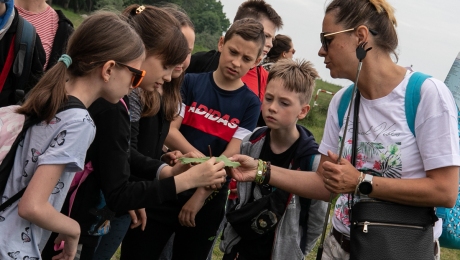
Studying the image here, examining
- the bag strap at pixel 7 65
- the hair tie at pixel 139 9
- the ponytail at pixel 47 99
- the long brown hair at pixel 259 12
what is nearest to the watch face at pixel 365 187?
the ponytail at pixel 47 99

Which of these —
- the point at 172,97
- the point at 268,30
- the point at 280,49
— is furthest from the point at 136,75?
the point at 280,49

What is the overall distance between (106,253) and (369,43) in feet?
6.86

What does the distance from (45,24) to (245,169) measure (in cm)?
219

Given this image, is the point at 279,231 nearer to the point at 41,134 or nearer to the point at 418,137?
the point at 418,137

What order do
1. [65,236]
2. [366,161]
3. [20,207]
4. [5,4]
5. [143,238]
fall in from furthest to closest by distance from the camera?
[143,238], [5,4], [366,161], [65,236], [20,207]

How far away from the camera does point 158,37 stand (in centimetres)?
368

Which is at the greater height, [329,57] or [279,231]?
[329,57]

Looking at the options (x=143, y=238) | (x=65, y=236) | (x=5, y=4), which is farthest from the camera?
(x=143, y=238)

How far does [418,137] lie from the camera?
10.3 feet

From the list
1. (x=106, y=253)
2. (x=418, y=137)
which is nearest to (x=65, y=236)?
(x=106, y=253)

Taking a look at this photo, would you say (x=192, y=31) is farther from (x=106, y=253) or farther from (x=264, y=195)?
(x=106, y=253)

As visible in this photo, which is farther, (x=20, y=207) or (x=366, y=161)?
(x=366, y=161)

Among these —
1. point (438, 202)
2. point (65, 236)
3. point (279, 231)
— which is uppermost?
point (438, 202)

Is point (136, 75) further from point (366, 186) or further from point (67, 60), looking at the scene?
point (366, 186)
